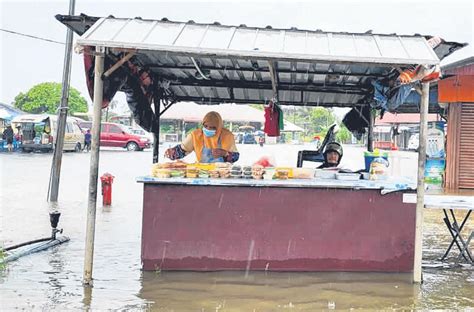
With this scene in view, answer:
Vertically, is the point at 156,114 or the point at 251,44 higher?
the point at 251,44

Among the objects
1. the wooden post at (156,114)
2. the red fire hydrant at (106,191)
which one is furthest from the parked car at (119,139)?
the wooden post at (156,114)

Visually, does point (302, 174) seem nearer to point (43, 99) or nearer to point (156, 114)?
point (156, 114)

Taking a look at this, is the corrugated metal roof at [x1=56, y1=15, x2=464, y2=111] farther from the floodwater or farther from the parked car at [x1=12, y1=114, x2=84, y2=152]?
the parked car at [x1=12, y1=114, x2=84, y2=152]

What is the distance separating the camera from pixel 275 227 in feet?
24.7

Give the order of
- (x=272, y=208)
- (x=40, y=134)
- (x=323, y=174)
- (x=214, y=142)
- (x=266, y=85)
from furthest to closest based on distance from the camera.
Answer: (x=40, y=134) → (x=266, y=85) → (x=214, y=142) → (x=323, y=174) → (x=272, y=208)

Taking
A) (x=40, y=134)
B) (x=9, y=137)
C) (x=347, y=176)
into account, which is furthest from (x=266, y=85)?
(x=9, y=137)

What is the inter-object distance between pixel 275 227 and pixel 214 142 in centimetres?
209

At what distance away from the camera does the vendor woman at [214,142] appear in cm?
903

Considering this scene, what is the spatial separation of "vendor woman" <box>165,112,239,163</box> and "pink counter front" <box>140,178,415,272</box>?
5.41ft

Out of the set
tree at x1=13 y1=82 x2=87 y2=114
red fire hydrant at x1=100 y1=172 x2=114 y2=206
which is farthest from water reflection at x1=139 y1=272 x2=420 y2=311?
tree at x1=13 y1=82 x2=87 y2=114

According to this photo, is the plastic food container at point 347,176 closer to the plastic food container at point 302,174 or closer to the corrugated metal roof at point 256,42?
the plastic food container at point 302,174

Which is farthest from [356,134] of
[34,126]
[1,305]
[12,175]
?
[34,126]

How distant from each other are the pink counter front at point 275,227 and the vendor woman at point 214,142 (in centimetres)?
165

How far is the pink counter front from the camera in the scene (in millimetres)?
7480
